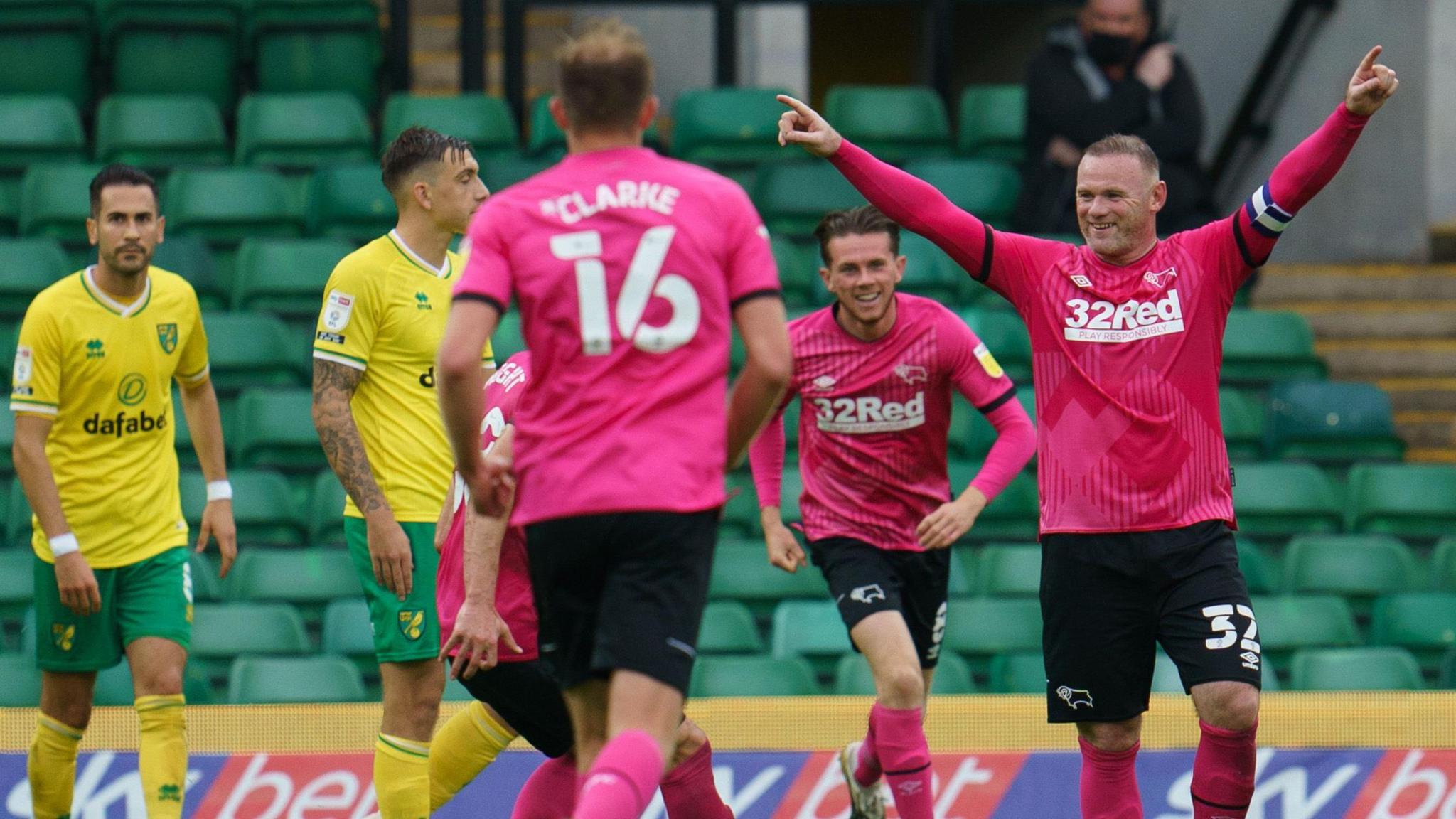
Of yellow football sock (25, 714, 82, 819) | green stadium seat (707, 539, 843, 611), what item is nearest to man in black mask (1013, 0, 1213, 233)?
green stadium seat (707, 539, 843, 611)

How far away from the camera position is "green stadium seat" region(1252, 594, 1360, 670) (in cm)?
792

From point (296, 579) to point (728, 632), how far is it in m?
1.82

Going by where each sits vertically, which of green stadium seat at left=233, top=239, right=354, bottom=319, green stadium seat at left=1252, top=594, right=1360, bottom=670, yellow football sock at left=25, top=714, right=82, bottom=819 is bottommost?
green stadium seat at left=1252, top=594, right=1360, bottom=670

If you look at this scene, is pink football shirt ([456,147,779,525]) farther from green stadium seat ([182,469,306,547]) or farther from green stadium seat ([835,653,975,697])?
green stadium seat ([182,469,306,547])

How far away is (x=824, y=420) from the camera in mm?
6094

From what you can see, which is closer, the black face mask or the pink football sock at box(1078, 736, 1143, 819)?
the pink football sock at box(1078, 736, 1143, 819)

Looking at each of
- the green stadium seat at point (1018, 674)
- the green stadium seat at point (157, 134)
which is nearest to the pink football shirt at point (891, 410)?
the green stadium seat at point (1018, 674)

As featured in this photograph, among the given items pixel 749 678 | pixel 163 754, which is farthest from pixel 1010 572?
pixel 163 754

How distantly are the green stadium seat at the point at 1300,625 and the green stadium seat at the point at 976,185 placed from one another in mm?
2974

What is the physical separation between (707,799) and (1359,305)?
7334 millimetres

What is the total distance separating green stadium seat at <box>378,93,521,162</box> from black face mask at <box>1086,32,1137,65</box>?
10.3 feet

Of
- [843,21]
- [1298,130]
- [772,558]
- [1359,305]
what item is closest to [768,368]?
[772,558]

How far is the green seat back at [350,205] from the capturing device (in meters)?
9.93

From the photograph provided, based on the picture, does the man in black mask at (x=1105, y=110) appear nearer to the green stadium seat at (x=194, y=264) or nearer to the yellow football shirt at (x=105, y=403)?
the green stadium seat at (x=194, y=264)
